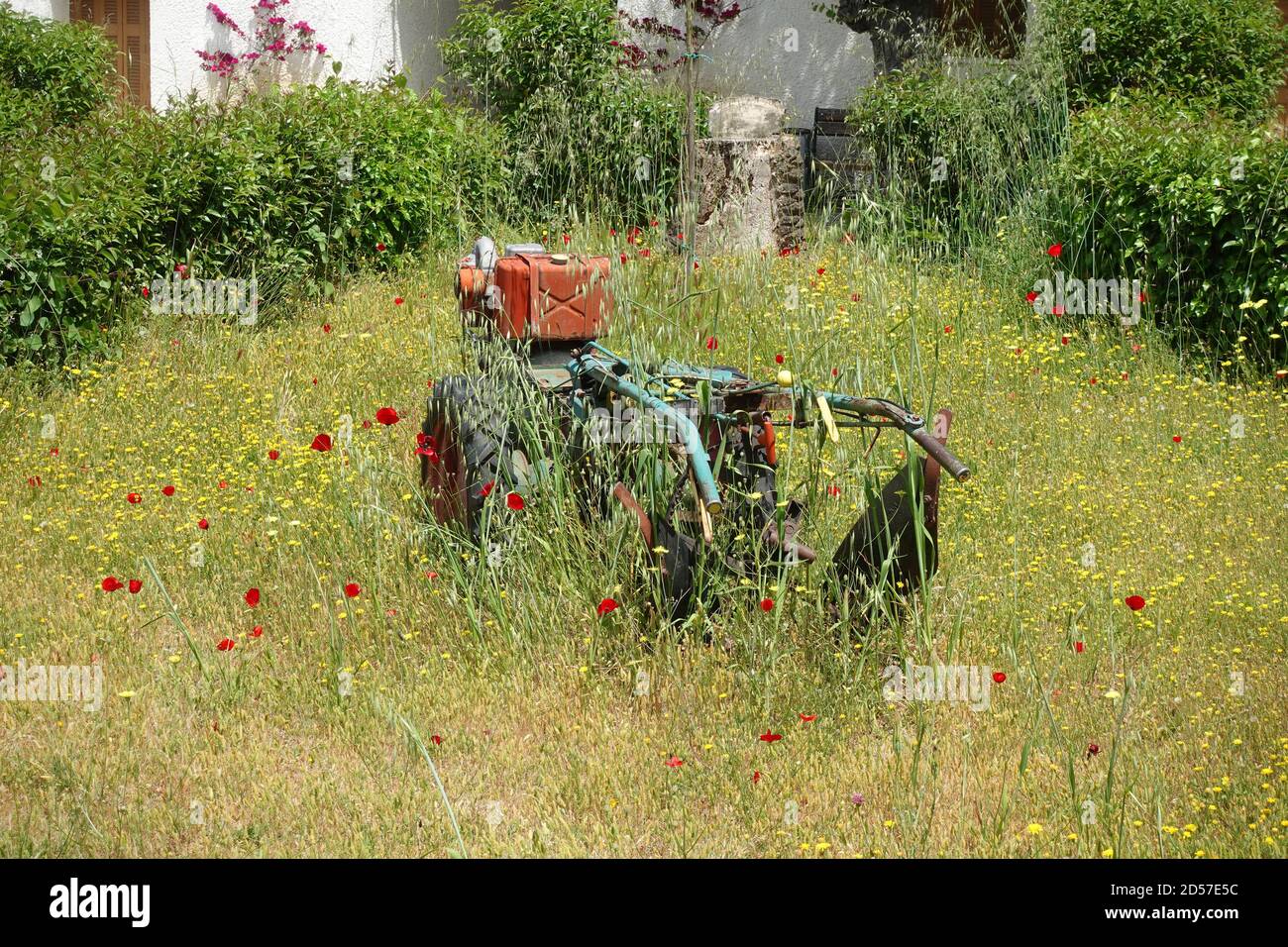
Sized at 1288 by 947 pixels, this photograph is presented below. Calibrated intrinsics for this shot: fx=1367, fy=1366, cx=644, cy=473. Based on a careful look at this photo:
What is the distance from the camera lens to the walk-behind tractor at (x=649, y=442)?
392 centimetres

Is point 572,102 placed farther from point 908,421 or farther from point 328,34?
point 908,421

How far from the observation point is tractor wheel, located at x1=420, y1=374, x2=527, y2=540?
4633 millimetres

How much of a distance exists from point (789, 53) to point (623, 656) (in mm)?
11785

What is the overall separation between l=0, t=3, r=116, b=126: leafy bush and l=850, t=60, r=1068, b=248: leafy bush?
7008 mm

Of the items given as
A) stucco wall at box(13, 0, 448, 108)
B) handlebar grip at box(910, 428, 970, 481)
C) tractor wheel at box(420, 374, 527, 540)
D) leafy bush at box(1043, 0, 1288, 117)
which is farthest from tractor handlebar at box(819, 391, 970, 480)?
stucco wall at box(13, 0, 448, 108)

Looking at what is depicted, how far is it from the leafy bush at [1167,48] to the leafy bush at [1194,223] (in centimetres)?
216

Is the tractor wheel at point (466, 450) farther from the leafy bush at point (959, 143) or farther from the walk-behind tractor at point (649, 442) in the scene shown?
the leafy bush at point (959, 143)

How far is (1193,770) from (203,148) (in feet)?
21.5

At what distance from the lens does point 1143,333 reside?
7.53 meters

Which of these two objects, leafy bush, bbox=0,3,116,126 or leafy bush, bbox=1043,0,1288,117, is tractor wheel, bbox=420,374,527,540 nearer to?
leafy bush, bbox=1043,0,1288,117

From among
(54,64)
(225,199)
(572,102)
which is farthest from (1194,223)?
(54,64)

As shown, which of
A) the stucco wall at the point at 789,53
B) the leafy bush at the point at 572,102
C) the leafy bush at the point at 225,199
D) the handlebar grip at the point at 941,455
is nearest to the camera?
the handlebar grip at the point at 941,455

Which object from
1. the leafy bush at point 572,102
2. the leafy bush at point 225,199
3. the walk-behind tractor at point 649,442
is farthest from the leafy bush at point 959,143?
the walk-behind tractor at point 649,442
